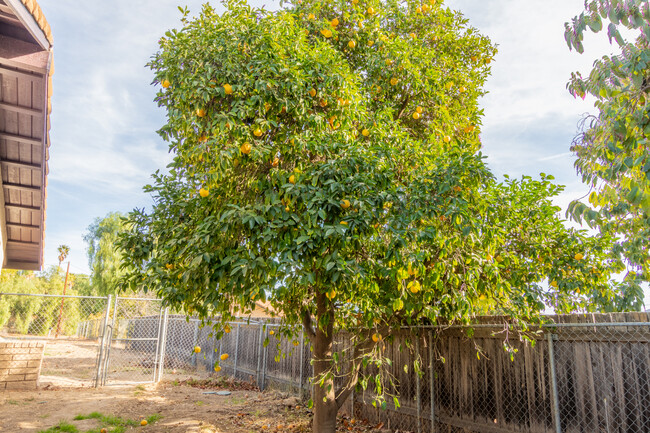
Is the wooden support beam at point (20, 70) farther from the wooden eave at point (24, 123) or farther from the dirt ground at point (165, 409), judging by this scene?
the dirt ground at point (165, 409)

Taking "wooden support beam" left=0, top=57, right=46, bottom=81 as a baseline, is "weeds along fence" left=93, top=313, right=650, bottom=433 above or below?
below

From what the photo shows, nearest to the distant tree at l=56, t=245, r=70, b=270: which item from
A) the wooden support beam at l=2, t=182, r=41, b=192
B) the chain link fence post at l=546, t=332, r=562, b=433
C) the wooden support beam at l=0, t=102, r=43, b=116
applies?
the wooden support beam at l=2, t=182, r=41, b=192

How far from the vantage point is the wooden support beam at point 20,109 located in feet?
18.2

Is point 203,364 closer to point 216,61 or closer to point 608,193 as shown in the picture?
point 216,61

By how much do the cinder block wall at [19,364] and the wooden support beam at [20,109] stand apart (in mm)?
5164

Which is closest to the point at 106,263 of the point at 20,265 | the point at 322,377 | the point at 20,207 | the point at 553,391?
the point at 20,265

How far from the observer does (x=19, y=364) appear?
8477 mm

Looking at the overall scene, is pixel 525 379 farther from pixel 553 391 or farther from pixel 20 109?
pixel 20 109

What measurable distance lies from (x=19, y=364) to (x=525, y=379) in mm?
9414

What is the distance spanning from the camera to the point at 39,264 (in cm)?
873

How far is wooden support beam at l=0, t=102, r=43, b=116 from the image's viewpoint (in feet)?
18.2

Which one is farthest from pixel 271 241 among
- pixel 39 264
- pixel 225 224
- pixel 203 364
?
pixel 203 364

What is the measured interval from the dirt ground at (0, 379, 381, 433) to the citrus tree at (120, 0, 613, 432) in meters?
1.78

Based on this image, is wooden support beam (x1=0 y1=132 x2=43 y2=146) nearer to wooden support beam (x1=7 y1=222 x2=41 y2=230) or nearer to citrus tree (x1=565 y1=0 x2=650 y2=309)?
wooden support beam (x1=7 y1=222 x2=41 y2=230)
